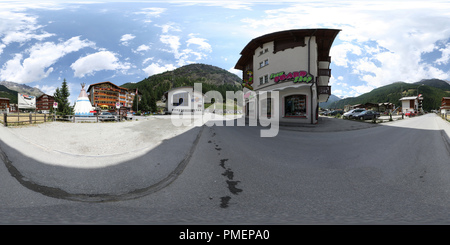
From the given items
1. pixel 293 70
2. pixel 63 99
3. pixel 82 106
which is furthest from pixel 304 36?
pixel 63 99

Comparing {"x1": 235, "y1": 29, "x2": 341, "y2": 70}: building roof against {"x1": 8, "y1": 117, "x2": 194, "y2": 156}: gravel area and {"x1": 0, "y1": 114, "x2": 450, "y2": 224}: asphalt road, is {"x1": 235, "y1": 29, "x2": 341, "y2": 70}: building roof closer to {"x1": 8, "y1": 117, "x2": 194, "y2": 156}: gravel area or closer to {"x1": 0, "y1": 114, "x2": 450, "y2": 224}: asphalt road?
{"x1": 8, "y1": 117, "x2": 194, "y2": 156}: gravel area

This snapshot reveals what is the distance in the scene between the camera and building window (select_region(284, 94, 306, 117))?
19.2 metres

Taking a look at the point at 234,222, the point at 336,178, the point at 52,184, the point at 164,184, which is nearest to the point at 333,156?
the point at 336,178

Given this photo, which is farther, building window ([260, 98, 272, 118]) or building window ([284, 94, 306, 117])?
building window ([260, 98, 272, 118])

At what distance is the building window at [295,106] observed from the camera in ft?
63.1

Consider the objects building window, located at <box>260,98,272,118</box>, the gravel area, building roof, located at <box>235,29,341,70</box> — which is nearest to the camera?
the gravel area

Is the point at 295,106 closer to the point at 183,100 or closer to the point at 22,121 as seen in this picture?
the point at 22,121

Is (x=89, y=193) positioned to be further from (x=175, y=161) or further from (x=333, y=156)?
(x=333, y=156)

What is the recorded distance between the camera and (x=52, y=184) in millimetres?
4082

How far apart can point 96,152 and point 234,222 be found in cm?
637

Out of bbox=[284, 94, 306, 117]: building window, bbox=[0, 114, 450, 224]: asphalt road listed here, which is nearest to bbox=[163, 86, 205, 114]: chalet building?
bbox=[284, 94, 306, 117]: building window

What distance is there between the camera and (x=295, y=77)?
61.2 feet

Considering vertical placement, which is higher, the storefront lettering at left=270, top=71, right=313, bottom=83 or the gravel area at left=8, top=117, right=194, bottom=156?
the storefront lettering at left=270, top=71, right=313, bottom=83

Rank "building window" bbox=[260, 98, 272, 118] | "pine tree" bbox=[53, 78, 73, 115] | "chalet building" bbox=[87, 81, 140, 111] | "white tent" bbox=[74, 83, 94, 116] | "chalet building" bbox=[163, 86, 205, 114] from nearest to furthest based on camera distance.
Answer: "building window" bbox=[260, 98, 272, 118], "white tent" bbox=[74, 83, 94, 116], "pine tree" bbox=[53, 78, 73, 115], "chalet building" bbox=[87, 81, 140, 111], "chalet building" bbox=[163, 86, 205, 114]
